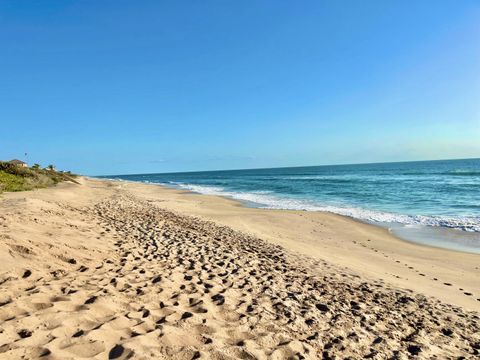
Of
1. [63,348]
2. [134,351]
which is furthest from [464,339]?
[63,348]

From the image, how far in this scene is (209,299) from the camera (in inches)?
228

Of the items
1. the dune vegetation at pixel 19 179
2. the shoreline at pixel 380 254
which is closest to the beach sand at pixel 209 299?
the shoreline at pixel 380 254

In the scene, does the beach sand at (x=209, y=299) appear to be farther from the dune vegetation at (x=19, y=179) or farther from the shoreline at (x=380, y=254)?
the dune vegetation at (x=19, y=179)

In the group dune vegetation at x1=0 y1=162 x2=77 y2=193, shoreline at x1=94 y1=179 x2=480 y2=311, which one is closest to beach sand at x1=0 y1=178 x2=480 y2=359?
shoreline at x1=94 y1=179 x2=480 y2=311

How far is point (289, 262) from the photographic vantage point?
916cm

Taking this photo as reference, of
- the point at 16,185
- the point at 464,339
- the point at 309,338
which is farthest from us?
the point at 16,185

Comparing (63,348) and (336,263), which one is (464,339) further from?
(63,348)

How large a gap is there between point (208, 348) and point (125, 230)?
8.02 m

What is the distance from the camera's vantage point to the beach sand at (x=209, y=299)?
13.7 ft

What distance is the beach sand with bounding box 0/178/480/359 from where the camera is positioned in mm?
4180

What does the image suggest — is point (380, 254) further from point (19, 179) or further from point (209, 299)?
point (19, 179)

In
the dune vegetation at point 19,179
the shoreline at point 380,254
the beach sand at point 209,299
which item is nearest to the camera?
the beach sand at point 209,299

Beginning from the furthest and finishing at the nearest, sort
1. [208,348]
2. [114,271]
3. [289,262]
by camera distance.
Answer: [289,262], [114,271], [208,348]

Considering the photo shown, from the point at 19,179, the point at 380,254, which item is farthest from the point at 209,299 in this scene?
the point at 19,179
